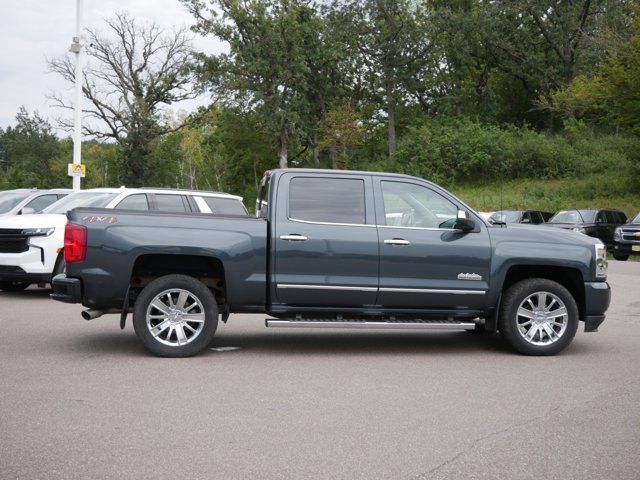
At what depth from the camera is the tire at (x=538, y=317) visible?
28.4 feet

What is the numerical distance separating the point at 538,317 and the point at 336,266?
2413 mm

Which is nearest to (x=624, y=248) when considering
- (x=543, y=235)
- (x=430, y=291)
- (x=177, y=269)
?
(x=543, y=235)

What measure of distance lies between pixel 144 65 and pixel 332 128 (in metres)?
15.2

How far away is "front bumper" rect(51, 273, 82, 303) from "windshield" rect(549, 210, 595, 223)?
2356 cm

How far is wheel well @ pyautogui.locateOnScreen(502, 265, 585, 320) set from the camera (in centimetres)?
899

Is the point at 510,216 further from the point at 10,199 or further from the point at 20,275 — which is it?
the point at 20,275

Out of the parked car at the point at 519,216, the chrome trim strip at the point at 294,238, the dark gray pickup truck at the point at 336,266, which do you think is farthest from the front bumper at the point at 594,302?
the parked car at the point at 519,216

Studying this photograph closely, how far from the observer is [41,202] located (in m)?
16.3

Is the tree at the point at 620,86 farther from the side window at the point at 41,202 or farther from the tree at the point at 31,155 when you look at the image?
the tree at the point at 31,155

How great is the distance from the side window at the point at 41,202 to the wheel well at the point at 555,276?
1074 centimetres

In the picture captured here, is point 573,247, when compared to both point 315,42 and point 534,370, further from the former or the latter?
point 315,42

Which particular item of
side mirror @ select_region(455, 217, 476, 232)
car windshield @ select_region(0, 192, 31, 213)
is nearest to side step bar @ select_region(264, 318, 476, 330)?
side mirror @ select_region(455, 217, 476, 232)

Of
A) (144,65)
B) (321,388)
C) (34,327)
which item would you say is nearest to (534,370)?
(321,388)

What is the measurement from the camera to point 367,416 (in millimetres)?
5898
